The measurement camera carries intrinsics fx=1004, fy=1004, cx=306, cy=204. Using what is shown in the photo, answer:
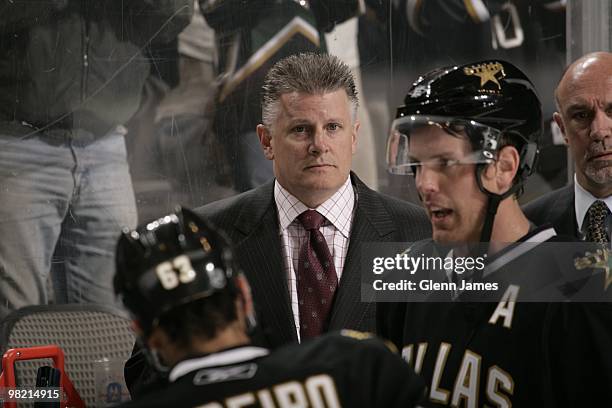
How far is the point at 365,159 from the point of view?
2.57m

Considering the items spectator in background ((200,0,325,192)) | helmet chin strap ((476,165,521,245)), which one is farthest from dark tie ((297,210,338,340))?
helmet chin strap ((476,165,521,245))

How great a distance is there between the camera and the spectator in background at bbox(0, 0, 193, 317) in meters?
2.59

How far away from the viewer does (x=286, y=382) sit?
1467 mm

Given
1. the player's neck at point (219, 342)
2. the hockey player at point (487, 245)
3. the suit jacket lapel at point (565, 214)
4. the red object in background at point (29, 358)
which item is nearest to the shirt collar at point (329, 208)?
the hockey player at point (487, 245)

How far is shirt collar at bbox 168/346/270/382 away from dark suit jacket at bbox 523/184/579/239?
102cm

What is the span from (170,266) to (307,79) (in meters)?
0.93

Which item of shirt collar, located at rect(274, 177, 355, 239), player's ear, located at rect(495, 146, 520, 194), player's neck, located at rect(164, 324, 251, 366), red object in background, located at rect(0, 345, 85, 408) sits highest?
player's ear, located at rect(495, 146, 520, 194)

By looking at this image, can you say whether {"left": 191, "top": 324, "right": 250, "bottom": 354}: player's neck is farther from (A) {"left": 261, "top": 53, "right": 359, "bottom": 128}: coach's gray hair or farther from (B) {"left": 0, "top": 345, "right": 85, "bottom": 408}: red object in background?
(B) {"left": 0, "top": 345, "right": 85, "bottom": 408}: red object in background

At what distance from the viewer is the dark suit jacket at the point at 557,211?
2.29m

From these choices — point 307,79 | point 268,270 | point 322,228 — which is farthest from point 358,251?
point 307,79

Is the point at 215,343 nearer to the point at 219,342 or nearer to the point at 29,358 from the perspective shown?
the point at 219,342

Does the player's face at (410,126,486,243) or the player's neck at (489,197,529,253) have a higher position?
the player's face at (410,126,486,243)

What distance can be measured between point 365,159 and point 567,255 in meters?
0.76

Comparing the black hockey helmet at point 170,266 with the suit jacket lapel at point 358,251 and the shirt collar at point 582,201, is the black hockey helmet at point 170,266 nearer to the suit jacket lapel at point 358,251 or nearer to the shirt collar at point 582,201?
the suit jacket lapel at point 358,251
